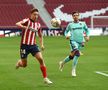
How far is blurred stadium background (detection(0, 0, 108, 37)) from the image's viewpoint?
6300 cm

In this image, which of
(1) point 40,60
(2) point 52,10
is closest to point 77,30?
(1) point 40,60

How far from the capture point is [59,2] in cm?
6562

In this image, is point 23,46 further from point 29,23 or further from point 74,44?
point 74,44

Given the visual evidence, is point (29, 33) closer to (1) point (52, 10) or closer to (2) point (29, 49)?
(2) point (29, 49)

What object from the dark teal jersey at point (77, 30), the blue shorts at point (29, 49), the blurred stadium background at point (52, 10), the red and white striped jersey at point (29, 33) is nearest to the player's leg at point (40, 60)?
the blue shorts at point (29, 49)

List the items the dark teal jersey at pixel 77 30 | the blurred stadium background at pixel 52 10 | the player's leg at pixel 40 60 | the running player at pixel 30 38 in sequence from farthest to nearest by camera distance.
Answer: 1. the blurred stadium background at pixel 52 10
2. the dark teal jersey at pixel 77 30
3. the running player at pixel 30 38
4. the player's leg at pixel 40 60

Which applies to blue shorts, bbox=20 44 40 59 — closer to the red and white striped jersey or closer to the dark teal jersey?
the red and white striped jersey

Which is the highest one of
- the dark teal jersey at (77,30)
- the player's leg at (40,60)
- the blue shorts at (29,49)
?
the dark teal jersey at (77,30)

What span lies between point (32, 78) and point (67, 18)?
49.4 metres

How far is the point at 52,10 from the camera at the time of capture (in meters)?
64.4

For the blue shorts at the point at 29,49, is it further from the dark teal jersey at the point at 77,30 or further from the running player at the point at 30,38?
the dark teal jersey at the point at 77,30

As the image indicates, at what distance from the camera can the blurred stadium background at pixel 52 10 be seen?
63000 mm

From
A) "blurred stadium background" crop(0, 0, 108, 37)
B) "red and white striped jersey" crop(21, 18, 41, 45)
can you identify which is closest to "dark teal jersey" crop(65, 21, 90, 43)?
"red and white striped jersey" crop(21, 18, 41, 45)

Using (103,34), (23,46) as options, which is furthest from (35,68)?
(103,34)
